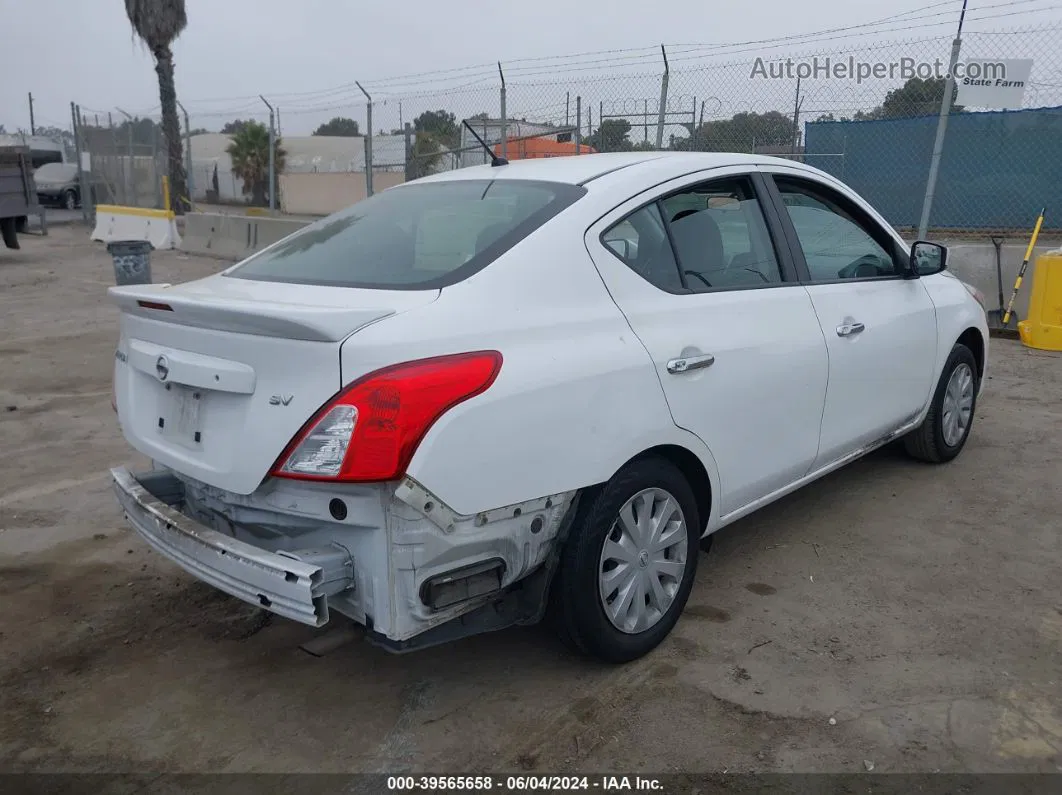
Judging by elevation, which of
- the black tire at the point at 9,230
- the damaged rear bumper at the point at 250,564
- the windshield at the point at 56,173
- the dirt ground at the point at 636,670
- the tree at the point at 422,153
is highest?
the tree at the point at 422,153

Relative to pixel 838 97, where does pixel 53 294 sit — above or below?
below

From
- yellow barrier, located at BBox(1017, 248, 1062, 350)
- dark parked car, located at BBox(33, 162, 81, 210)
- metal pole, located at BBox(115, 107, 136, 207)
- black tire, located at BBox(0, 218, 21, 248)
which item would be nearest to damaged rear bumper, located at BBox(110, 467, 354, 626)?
yellow barrier, located at BBox(1017, 248, 1062, 350)

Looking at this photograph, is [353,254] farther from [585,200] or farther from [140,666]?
[140,666]

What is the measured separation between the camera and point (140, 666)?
3.21m

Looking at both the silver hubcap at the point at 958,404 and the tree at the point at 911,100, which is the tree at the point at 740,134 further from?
the silver hubcap at the point at 958,404

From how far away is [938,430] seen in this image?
494 centimetres

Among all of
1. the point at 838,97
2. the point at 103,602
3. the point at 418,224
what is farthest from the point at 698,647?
the point at 838,97

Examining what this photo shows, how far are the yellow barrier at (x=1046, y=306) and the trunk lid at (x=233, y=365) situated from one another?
285 inches

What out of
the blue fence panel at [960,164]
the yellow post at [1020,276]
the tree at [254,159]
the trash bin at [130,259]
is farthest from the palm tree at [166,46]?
the yellow post at [1020,276]

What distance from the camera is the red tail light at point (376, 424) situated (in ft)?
7.70

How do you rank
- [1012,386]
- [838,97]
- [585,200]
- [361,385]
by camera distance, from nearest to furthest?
[361,385] < [585,200] < [1012,386] < [838,97]

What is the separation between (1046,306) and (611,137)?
5542 millimetres

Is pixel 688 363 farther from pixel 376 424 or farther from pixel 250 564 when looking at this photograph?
pixel 250 564

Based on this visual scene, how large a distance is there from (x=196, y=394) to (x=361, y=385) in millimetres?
693
